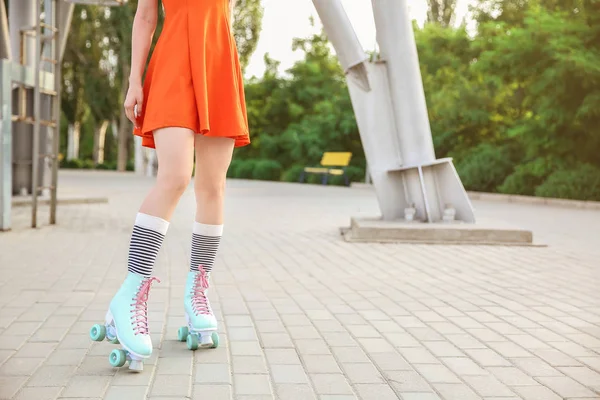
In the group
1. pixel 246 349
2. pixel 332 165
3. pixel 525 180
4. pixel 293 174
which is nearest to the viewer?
pixel 246 349

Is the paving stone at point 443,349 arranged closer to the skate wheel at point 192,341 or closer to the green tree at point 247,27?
the skate wheel at point 192,341

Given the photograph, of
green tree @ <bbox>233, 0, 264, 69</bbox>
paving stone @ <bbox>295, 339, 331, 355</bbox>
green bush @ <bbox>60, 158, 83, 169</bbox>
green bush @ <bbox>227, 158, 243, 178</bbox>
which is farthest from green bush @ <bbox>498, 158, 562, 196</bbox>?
green bush @ <bbox>60, 158, 83, 169</bbox>

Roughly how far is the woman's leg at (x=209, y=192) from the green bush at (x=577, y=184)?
555 inches

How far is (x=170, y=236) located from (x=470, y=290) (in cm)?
415

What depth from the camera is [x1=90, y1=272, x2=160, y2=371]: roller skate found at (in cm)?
308

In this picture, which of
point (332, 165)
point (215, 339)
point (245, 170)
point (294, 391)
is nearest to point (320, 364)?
point (294, 391)

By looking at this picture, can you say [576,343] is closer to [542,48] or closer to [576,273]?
[576,273]

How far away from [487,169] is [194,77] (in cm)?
1608

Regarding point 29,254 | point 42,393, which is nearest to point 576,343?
point 42,393

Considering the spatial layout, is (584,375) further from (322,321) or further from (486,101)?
(486,101)

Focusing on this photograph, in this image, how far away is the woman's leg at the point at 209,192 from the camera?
3.37 m

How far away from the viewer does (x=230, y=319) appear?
4250mm

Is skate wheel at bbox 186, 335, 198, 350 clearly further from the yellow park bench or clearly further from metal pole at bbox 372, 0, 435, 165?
the yellow park bench

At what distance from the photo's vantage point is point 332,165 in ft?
81.8
